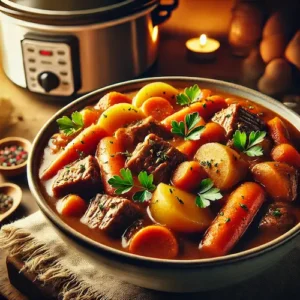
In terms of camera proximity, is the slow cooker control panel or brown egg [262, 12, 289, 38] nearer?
the slow cooker control panel

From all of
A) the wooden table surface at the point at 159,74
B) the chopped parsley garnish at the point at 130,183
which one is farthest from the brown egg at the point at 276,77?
the chopped parsley garnish at the point at 130,183

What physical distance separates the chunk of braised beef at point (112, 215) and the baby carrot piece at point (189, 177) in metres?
0.12

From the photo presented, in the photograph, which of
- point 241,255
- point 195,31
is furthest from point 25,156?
point 195,31

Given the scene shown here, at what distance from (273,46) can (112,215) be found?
1224 mm

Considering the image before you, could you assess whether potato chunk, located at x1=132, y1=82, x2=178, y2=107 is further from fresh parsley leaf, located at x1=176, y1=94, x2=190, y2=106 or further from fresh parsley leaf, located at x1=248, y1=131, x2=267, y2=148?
fresh parsley leaf, located at x1=248, y1=131, x2=267, y2=148

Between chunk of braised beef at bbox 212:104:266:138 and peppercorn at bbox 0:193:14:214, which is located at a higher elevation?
chunk of braised beef at bbox 212:104:266:138

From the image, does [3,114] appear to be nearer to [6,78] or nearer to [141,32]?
[6,78]

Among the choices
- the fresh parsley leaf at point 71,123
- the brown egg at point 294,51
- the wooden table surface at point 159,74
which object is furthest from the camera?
the brown egg at point 294,51

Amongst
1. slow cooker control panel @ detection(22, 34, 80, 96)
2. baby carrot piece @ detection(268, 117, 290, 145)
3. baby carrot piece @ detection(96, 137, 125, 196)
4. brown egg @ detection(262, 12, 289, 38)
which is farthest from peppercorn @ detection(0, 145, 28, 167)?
brown egg @ detection(262, 12, 289, 38)

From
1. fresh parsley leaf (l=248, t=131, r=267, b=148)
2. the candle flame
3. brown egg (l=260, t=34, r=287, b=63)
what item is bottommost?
the candle flame

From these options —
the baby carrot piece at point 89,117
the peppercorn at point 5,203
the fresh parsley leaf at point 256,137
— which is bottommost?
the peppercorn at point 5,203

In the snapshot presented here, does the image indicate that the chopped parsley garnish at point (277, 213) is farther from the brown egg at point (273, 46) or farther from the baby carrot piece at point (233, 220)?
the brown egg at point (273, 46)

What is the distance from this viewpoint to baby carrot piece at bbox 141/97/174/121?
1453 millimetres

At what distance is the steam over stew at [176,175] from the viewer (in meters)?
1.14
